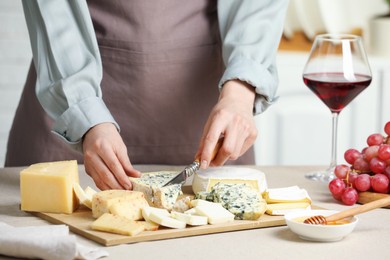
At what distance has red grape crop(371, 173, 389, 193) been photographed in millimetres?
1542

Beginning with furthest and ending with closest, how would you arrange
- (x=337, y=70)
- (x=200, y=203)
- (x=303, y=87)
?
(x=303, y=87) < (x=337, y=70) < (x=200, y=203)

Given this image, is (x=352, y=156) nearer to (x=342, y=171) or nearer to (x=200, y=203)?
(x=342, y=171)

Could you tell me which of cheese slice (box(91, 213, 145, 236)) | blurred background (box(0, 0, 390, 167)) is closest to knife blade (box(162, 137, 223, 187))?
cheese slice (box(91, 213, 145, 236))

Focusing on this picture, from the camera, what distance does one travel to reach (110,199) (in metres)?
1.36

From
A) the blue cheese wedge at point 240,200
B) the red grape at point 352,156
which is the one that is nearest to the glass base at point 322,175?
the red grape at point 352,156

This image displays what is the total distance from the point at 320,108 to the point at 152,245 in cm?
216

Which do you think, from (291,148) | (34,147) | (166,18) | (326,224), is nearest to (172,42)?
(166,18)

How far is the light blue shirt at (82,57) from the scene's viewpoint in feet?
5.48

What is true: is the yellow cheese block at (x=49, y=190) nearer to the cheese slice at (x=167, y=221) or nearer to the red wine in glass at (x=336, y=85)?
Result: the cheese slice at (x=167, y=221)

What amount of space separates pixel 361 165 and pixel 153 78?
0.62 metres

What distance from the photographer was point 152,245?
1.27 m

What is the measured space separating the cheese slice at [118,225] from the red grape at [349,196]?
431 mm

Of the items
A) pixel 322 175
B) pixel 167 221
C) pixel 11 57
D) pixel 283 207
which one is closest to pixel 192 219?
pixel 167 221

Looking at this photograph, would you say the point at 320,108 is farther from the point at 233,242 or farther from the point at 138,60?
the point at 233,242
